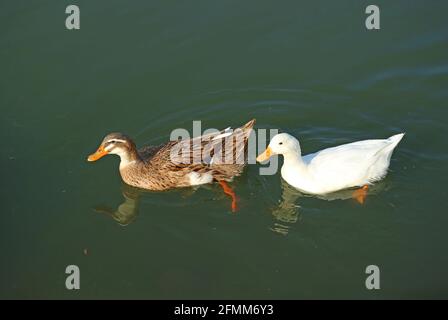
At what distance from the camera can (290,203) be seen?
750 centimetres

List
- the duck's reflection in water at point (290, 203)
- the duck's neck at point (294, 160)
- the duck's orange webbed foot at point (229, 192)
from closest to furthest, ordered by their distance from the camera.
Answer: the duck's reflection in water at point (290, 203)
the duck's neck at point (294, 160)
the duck's orange webbed foot at point (229, 192)

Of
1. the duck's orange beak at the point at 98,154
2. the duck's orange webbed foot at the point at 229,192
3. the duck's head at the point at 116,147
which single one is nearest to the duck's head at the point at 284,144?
the duck's orange webbed foot at the point at 229,192

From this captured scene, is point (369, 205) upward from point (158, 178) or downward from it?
downward

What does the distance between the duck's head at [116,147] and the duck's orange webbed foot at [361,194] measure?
2.87 meters

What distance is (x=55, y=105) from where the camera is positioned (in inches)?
352

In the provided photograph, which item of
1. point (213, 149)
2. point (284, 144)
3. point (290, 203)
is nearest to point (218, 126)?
point (213, 149)

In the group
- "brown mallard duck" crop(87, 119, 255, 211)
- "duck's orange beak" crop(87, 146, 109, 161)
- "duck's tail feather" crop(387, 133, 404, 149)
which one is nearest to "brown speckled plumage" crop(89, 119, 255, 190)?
"brown mallard duck" crop(87, 119, 255, 211)

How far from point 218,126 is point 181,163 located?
1.18 meters

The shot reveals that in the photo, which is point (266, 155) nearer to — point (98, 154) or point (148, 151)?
point (148, 151)

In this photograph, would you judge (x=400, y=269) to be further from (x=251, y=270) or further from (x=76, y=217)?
(x=76, y=217)

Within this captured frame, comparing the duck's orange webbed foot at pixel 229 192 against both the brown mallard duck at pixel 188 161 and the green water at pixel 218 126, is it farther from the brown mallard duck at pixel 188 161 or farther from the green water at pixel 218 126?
the green water at pixel 218 126

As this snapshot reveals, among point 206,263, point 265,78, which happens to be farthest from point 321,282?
point 265,78

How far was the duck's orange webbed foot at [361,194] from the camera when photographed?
7.39 m
